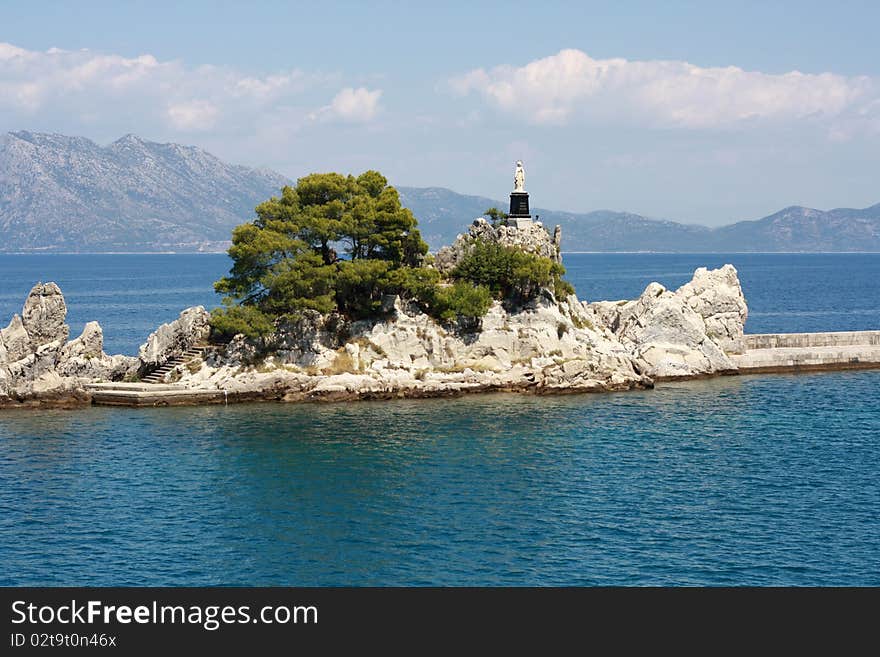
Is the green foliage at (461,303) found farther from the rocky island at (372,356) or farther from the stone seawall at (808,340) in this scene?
the stone seawall at (808,340)

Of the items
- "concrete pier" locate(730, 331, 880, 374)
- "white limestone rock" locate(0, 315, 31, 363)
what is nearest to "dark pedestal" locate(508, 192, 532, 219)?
"concrete pier" locate(730, 331, 880, 374)

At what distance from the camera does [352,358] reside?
77.8 m

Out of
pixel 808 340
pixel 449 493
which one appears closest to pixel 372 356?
pixel 449 493

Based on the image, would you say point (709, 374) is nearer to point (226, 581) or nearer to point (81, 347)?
point (81, 347)

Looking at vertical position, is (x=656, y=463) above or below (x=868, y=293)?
below

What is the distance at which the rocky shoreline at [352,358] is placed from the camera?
75188mm

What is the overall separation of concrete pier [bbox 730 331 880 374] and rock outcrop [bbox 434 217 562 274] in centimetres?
1869

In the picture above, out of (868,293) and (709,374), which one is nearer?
(709,374)

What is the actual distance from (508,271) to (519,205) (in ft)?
26.6

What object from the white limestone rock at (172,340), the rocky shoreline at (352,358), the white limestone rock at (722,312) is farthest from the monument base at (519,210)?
the white limestone rock at (172,340)

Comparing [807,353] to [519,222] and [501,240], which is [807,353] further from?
[501,240]

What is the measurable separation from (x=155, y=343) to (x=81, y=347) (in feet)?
17.2
